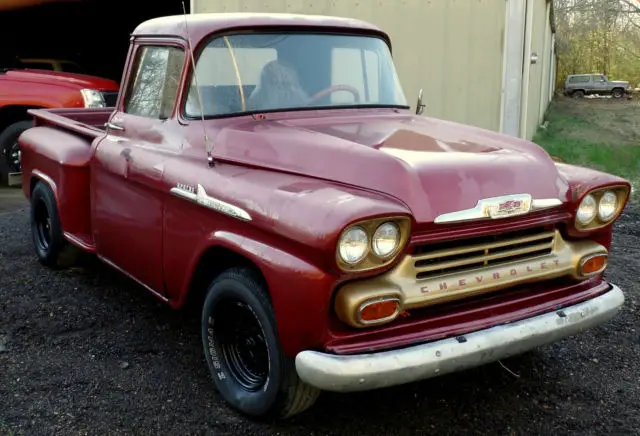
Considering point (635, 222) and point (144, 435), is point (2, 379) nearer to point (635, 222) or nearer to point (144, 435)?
point (144, 435)

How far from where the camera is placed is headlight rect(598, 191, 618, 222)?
→ 3324 mm

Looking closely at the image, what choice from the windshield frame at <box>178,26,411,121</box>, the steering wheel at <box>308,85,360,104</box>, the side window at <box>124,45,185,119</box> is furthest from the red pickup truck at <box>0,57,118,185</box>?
the steering wheel at <box>308,85,360,104</box>

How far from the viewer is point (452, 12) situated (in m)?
8.67

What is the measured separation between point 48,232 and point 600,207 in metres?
3.95

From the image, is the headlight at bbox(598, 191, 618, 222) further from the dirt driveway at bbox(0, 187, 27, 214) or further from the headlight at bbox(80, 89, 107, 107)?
the headlight at bbox(80, 89, 107, 107)

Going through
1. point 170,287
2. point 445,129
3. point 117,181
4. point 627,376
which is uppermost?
point 445,129

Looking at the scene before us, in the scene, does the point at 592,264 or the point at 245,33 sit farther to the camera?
the point at 245,33

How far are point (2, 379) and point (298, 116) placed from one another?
6.66 ft

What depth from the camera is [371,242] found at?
8.71 feet

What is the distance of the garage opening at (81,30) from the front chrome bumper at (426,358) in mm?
12360

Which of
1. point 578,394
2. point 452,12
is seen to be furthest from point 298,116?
point 452,12

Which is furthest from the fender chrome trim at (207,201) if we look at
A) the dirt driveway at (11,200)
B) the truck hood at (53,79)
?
the truck hood at (53,79)

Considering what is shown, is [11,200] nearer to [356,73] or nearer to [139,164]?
[139,164]

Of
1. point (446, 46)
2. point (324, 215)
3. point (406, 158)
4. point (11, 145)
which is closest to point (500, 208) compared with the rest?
point (406, 158)
